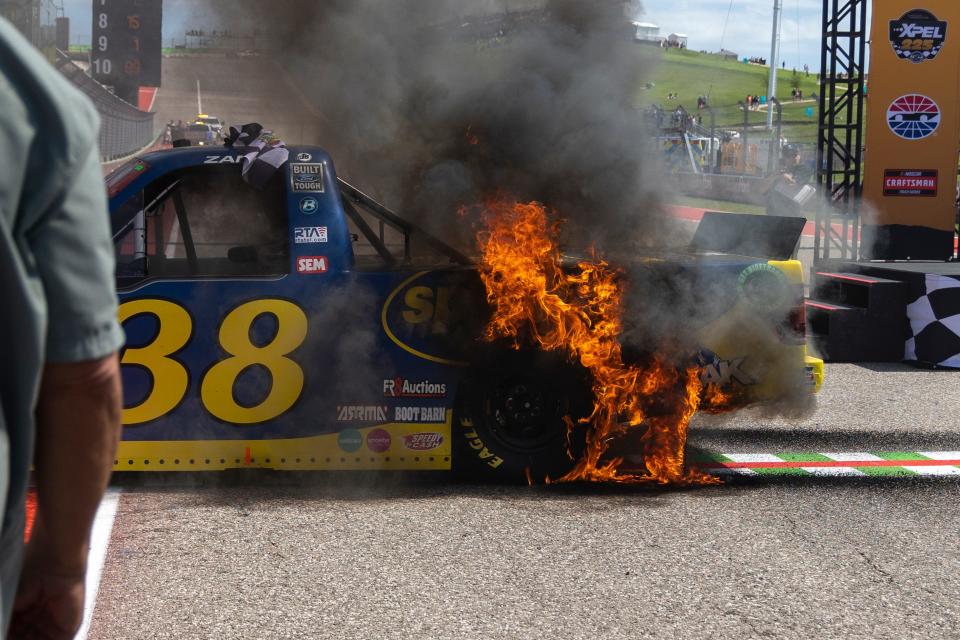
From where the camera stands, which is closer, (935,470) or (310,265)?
(310,265)

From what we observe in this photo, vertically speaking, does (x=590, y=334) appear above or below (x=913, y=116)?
below

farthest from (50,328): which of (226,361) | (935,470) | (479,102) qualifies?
(935,470)

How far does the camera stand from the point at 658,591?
Result: 158 inches

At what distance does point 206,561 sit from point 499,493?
168cm

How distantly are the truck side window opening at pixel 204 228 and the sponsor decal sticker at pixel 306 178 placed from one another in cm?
9

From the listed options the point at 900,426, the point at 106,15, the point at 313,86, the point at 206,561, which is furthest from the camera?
the point at 106,15

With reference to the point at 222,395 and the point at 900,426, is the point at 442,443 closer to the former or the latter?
the point at 222,395

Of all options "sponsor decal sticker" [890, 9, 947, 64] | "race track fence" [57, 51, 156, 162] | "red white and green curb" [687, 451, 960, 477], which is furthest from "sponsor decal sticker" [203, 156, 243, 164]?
"race track fence" [57, 51, 156, 162]

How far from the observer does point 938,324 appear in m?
9.91

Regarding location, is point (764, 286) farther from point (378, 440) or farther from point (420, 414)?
point (378, 440)

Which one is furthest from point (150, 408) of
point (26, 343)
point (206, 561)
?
point (26, 343)

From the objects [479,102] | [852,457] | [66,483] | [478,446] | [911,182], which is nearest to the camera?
[66,483]

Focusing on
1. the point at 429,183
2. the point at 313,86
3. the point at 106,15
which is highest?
the point at 106,15

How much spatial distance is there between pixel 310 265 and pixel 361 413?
0.80 metres
